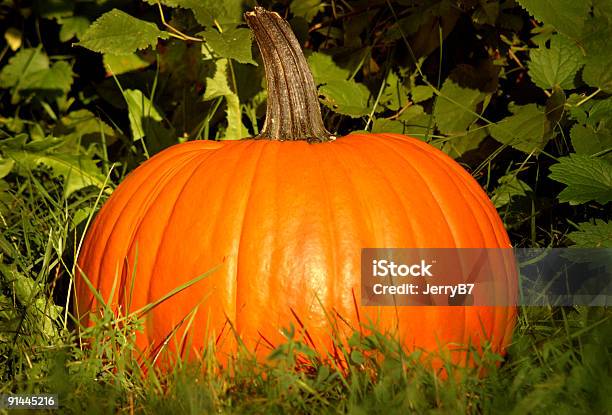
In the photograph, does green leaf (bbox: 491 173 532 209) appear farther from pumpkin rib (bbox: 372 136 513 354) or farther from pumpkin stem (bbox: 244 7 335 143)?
pumpkin stem (bbox: 244 7 335 143)

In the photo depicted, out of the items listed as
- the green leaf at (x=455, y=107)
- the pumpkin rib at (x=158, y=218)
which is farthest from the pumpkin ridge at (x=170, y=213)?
the green leaf at (x=455, y=107)

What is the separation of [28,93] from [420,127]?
201 cm

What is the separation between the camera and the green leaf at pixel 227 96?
3039mm

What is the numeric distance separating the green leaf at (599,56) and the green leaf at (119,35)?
52.8 inches

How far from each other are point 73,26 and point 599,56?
7.65ft

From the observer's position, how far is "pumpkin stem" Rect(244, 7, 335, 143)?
2168mm

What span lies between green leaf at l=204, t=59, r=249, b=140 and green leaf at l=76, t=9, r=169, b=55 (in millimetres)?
457

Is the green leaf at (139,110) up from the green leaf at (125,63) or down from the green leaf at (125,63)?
down

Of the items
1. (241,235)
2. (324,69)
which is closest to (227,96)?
(324,69)

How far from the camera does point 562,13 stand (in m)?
2.36

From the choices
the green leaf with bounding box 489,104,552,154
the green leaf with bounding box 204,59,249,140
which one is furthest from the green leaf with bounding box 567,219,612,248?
the green leaf with bounding box 204,59,249,140

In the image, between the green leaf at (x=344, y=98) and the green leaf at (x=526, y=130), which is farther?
the green leaf at (x=344, y=98)

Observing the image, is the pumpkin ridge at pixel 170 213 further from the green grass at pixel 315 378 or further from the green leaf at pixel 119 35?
the green leaf at pixel 119 35

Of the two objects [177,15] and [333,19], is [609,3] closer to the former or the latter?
[333,19]
